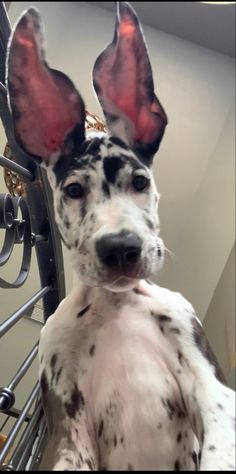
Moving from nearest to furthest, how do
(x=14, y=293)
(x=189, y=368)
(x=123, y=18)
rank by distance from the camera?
(x=123, y=18) → (x=189, y=368) → (x=14, y=293)

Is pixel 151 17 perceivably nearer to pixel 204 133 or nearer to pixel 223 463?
pixel 204 133

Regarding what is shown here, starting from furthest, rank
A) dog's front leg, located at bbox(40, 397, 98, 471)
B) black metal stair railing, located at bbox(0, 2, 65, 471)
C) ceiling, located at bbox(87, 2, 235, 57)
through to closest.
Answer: black metal stair railing, located at bbox(0, 2, 65, 471) → dog's front leg, located at bbox(40, 397, 98, 471) → ceiling, located at bbox(87, 2, 235, 57)

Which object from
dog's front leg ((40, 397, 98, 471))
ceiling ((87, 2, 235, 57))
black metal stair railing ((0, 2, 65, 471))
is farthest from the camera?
black metal stair railing ((0, 2, 65, 471))

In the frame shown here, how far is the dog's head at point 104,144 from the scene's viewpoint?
35cm

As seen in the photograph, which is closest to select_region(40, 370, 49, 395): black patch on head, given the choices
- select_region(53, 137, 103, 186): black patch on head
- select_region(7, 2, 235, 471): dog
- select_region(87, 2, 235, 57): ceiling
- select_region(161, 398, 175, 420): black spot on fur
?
select_region(7, 2, 235, 471): dog

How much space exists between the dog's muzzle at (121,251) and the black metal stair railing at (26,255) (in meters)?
0.19

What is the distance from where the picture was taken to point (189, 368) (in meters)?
0.46

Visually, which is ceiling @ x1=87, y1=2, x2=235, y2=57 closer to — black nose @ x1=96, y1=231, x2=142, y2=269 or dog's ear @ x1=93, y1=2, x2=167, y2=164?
dog's ear @ x1=93, y1=2, x2=167, y2=164

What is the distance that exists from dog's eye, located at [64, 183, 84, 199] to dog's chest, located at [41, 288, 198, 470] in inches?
6.0

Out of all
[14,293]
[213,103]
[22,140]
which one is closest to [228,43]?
[213,103]

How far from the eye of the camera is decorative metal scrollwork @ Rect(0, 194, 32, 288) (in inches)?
25.0

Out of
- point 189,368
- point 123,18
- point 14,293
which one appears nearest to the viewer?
point 123,18

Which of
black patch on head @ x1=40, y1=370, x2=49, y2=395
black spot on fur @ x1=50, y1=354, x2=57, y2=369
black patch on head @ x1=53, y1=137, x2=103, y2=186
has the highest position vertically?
black patch on head @ x1=53, y1=137, x2=103, y2=186

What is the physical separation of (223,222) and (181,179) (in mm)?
50
